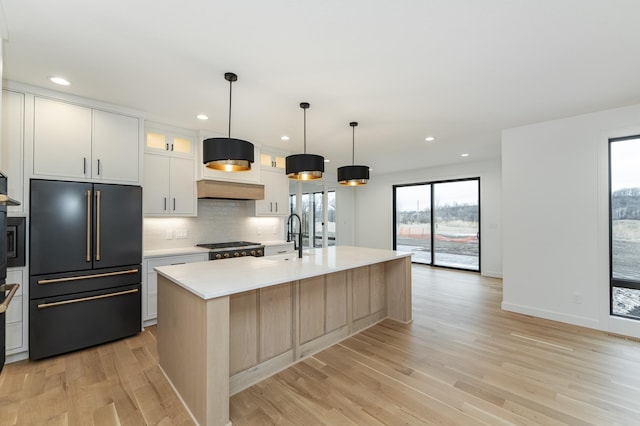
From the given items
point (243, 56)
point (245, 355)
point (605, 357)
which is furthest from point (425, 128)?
point (245, 355)

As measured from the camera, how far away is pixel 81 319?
289 cm

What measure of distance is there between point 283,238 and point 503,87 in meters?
4.16

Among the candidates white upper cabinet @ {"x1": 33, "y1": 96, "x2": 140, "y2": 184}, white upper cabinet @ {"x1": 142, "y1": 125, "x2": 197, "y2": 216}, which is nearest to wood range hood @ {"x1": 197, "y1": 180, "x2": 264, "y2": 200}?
white upper cabinet @ {"x1": 142, "y1": 125, "x2": 197, "y2": 216}

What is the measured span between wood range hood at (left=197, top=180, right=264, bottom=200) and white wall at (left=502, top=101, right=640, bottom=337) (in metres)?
3.83

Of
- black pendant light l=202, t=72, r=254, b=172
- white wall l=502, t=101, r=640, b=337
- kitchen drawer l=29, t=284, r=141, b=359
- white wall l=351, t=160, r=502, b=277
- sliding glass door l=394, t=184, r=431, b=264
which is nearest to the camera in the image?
black pendant light l=202, t=72, r=254, b=172

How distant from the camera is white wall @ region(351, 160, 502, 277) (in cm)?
623

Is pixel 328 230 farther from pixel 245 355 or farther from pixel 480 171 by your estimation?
pixel 245 355

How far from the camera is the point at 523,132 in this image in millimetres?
3914

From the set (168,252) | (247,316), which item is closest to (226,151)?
(247,316)

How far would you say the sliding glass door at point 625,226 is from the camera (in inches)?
129

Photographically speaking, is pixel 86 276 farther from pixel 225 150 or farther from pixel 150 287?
pixel 225 150

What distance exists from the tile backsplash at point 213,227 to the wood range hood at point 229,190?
1.10ft

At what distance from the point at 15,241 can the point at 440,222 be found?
294 inches

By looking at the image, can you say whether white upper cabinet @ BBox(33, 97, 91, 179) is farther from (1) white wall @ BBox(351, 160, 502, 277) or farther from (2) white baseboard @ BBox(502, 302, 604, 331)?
(1) white wall @ BBox(351, 160, 502, 277)
